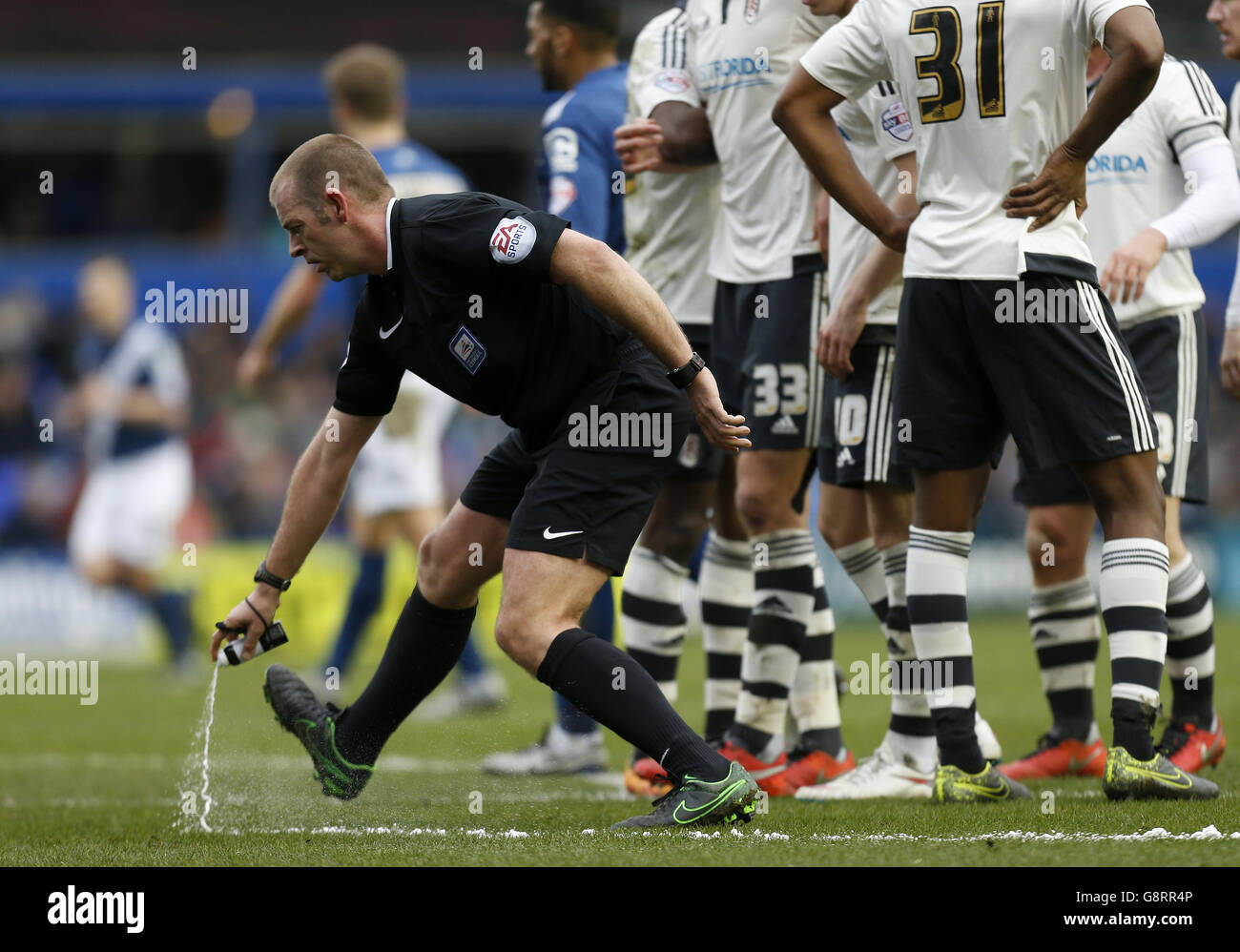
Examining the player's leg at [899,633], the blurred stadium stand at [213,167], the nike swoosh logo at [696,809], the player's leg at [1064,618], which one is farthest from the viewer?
the blurred stadium stand at [213,167]

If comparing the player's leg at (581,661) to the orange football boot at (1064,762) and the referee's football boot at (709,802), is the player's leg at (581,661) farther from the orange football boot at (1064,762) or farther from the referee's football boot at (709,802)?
the orange football boot at (1064,762)

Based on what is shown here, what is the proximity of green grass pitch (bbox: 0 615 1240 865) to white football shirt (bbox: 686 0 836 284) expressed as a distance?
1.75 meters

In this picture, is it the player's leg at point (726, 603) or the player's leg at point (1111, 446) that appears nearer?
the player's leg at point (1111, 446)

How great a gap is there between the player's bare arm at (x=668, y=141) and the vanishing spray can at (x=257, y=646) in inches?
72.8

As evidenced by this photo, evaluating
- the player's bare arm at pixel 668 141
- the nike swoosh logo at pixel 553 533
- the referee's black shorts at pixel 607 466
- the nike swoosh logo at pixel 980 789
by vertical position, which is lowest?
the nike swoosh logo at pixel 980 789

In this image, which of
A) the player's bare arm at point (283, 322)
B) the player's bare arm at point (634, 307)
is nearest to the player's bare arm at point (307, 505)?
the player's bare arm at point (634, 307)

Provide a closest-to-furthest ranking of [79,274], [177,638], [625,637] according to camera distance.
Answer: [625,637] < [177,638] < [79,274]

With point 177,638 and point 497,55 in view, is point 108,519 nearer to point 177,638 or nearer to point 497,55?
point 177,638

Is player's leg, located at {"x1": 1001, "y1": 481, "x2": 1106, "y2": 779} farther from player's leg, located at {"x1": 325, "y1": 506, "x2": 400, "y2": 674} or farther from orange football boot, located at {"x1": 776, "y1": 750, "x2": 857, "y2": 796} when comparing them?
player's leg, located at {"x1": 325, "y1": 506, "x2": 400, "y2": 674}

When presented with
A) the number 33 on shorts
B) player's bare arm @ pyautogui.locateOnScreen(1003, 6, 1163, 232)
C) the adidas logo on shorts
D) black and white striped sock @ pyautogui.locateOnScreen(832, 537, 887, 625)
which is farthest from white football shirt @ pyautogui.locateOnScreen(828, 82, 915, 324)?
black and white striped sock @ pyautogui.locateOnScreen(832, 537, 887, 625)

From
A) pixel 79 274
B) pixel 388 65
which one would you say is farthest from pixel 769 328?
pixel 79 274

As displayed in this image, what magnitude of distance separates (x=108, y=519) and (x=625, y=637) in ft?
21.7

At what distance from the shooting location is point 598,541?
416cm

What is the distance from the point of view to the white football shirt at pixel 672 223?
5773 mm
